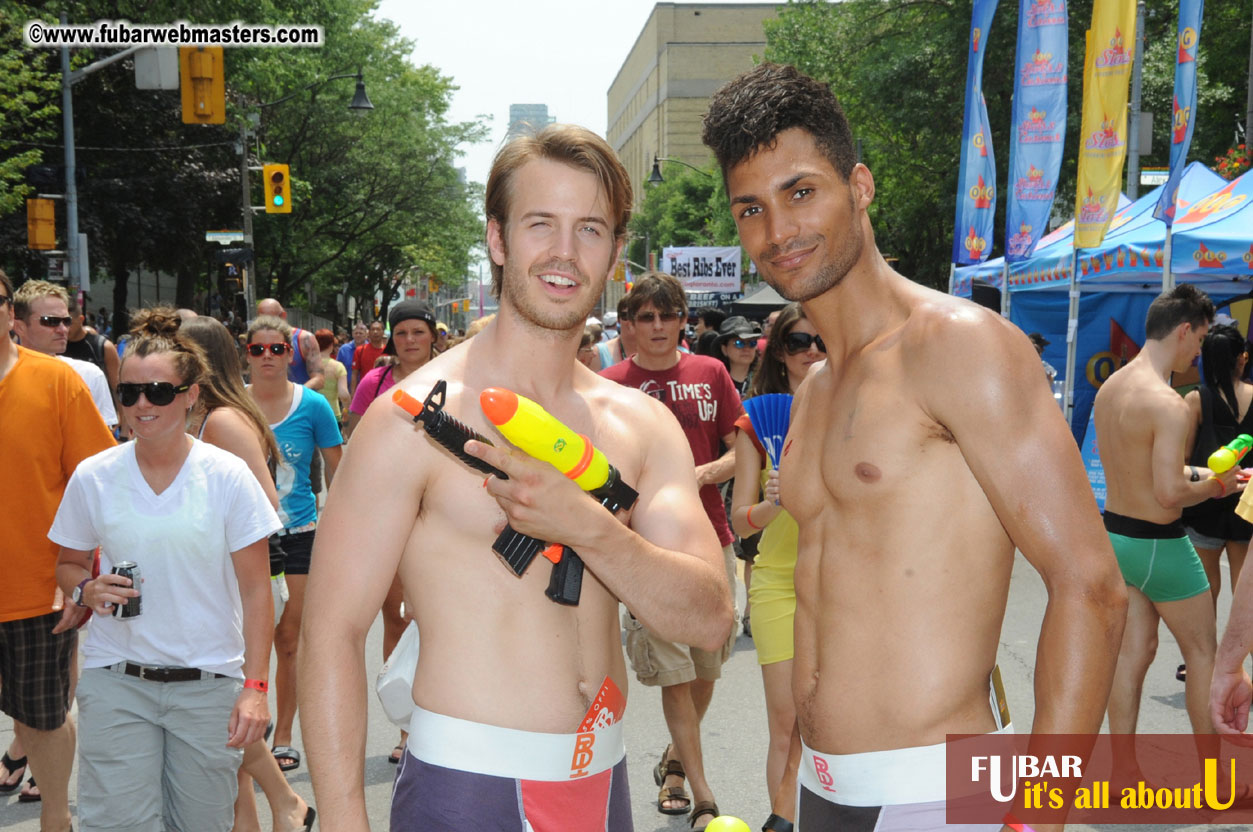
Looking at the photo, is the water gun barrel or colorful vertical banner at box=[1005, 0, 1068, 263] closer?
the water gun barrel

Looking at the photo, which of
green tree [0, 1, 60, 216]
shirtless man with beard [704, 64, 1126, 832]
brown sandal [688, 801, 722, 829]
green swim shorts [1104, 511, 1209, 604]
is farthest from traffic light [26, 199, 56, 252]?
shirtless man with beard [704, 64, 1126, 832]

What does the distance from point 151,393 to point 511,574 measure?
2131 millimetres

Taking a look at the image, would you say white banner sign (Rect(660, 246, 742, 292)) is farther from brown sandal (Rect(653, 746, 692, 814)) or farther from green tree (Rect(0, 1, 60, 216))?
brown sandal (Rect(653, 746, 692, 814))

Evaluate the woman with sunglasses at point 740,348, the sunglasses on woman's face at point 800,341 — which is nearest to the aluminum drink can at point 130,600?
the sunglasses on woman's face at point 800,341

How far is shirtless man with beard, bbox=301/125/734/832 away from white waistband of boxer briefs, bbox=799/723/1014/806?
40cm

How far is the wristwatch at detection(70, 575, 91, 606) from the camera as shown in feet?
12.8

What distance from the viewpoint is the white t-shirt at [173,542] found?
A: 12.7ft

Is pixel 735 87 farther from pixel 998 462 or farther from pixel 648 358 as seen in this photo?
pixel 648 358

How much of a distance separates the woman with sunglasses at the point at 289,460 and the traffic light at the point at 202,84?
962 centimetres

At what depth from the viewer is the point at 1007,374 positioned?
219cm

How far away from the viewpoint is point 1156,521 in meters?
5.24

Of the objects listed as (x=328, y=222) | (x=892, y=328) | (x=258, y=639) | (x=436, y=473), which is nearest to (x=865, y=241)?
(x=892, y=328)

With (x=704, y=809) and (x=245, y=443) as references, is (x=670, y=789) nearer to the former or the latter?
(x=704, y=809)

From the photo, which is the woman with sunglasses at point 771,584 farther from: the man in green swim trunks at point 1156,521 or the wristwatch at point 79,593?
the wristwatch at point 79,593
